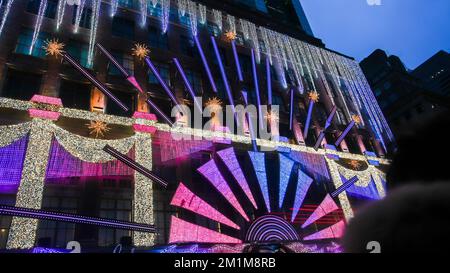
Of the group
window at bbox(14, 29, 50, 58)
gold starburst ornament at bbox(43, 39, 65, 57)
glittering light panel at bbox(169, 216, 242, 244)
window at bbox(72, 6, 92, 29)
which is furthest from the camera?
window at bbox(72, 6, 92, 29)

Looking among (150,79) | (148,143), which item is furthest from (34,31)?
(148,143)

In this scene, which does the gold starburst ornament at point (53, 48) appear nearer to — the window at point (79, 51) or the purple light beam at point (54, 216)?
the window at point (79, 51)

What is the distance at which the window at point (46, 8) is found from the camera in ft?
61.8

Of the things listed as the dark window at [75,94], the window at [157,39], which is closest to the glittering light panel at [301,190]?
the dark window at [75,94]

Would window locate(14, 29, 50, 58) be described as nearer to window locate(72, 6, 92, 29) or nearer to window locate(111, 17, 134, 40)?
window locate(72, 6, 92, 29)

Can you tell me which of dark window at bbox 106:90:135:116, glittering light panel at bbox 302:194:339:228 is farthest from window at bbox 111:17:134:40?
glittering light panel at bbox 302:194:339:228

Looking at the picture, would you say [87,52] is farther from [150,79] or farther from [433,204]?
[433,204]

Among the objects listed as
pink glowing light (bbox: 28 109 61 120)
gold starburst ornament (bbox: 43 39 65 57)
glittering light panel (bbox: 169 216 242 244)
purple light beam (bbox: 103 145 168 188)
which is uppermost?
gold starburst ornament (bbox: 43 39 65 57)

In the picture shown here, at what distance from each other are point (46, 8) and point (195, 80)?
1080cm

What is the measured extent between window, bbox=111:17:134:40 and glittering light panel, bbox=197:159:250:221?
1166 cm

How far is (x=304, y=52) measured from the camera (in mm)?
29141

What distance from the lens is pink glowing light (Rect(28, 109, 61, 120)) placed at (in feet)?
45.8

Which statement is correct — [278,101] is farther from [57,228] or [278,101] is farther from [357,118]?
[57,228]

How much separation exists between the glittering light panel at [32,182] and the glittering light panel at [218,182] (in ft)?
25.0
